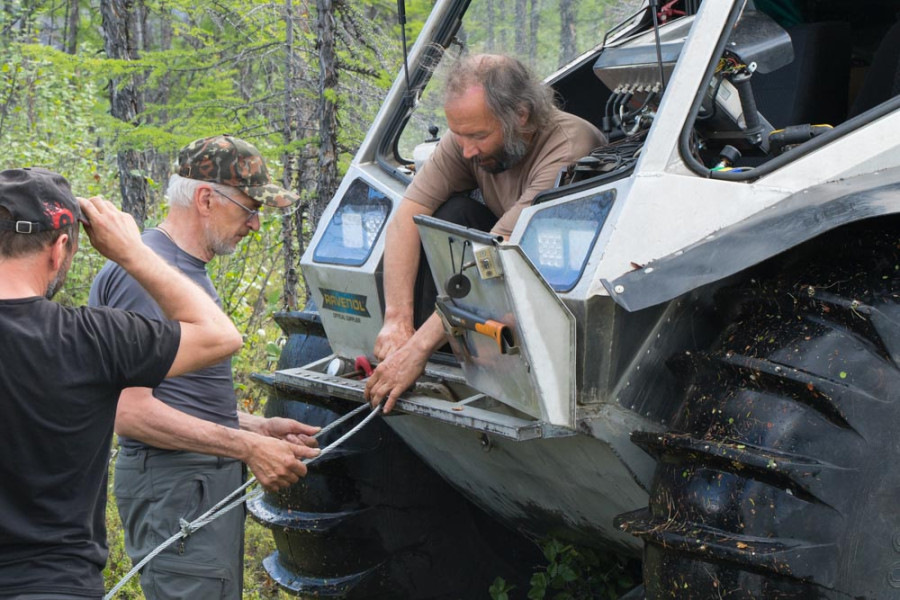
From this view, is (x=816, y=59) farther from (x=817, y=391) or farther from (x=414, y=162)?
(x=817, y=391)

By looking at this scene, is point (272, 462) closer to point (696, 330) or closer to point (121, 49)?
point (696, 330)

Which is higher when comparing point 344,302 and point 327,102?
point 327,102

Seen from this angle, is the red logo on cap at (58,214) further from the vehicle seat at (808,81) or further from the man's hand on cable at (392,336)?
the vehicle seat at (808,81)

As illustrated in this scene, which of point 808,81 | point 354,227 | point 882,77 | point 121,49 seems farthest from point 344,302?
point 121,49

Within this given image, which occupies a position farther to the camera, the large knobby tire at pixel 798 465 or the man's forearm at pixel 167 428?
the man's forearm at pixel 167 428

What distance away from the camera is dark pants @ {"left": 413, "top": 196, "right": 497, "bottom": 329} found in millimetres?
3943

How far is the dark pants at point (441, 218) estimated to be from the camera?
3943 millimetres

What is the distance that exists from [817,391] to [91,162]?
965cm

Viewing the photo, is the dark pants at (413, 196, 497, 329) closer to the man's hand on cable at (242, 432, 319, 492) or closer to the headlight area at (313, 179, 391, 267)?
the headlight area at (313, 179, 391, 267)

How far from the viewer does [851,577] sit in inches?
104

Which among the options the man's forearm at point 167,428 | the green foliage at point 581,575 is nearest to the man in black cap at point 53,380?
the man's forearm at point 167,428

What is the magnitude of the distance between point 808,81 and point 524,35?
1.11 metres

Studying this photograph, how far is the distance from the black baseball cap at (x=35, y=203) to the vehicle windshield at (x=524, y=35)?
67.9 inches

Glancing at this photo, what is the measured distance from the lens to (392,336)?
3.75 metres
